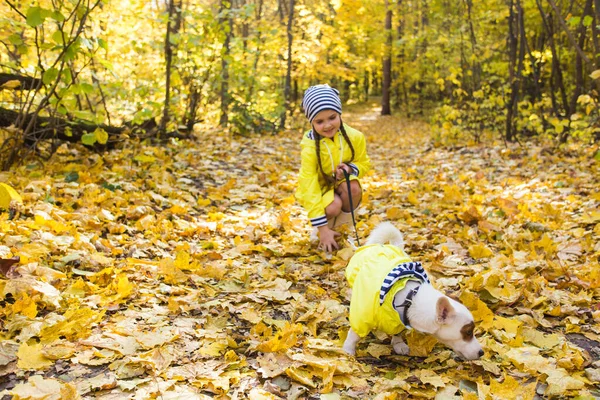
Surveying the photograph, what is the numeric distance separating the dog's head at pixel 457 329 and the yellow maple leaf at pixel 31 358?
1719mm

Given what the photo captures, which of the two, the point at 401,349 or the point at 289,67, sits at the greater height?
the point at 289,67

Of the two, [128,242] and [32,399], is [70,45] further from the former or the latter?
[32,399]

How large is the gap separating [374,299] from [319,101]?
175 centimetres

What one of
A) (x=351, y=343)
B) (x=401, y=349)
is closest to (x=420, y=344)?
(x=401, y=349)

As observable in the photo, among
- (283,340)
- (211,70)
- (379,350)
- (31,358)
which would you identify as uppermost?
(211,70)

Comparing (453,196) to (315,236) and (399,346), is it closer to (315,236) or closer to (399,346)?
(315,236)

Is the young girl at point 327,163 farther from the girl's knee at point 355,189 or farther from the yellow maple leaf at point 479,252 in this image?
the yellow maple leaf at point 479,252

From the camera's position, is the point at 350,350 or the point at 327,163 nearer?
the point at 350,350

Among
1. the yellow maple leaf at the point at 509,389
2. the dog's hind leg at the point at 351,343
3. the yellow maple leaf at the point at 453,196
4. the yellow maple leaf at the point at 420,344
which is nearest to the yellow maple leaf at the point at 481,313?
the yellow maple leaf at the point at 420,344

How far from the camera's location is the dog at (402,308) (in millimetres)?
2076

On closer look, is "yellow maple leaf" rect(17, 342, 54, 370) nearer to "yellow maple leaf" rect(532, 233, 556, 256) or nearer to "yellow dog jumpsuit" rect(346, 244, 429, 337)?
"yellow dog jumpsuit" rect(346, 244, 429, 337)

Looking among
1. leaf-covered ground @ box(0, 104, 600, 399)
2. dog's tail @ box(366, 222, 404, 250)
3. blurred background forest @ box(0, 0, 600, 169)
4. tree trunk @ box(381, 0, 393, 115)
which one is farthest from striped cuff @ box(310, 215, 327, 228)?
tree trunk @ box(381, 0, 393, 115)

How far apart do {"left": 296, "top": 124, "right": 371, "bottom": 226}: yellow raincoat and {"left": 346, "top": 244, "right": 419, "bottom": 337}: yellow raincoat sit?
1.31 metres

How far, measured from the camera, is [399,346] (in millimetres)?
2387
